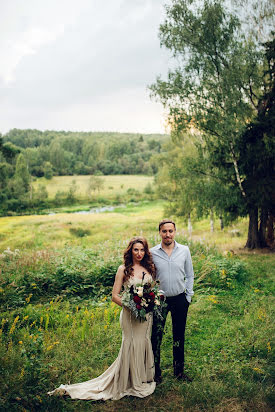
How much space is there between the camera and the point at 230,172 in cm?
1457

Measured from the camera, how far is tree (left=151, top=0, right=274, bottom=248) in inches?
522

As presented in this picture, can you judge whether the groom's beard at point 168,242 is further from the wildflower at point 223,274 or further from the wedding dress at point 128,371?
the wildflower at point 223,274

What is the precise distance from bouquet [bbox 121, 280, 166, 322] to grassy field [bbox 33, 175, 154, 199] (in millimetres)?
42145

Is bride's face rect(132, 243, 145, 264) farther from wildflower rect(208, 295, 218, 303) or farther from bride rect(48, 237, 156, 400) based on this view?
wildflower rect(208, 295, 218, 303)

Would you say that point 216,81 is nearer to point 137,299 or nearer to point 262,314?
point 262,314

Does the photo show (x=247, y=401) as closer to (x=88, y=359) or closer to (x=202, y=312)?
(x=88, y=359)

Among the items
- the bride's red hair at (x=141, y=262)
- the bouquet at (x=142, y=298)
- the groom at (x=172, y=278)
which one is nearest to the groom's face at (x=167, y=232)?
the groom at (x=172, y=278)

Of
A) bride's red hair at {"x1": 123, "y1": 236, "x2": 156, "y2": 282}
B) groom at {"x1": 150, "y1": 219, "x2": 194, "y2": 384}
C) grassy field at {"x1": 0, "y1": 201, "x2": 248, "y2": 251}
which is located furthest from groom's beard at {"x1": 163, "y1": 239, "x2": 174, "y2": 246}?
grassy field at {"x1": 0, "y1": 201, "x2": 248, "y2": 251}

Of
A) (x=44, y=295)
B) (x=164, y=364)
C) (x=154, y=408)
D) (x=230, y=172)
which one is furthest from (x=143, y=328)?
(x=230, y=172)

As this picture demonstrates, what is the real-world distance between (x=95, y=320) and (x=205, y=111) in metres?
11.0

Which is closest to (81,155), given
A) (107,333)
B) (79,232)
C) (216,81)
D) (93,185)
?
(93,185)

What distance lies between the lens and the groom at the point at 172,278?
4117 millimetres

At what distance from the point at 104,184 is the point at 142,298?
56439 millimetres

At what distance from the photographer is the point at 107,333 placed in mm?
5660
